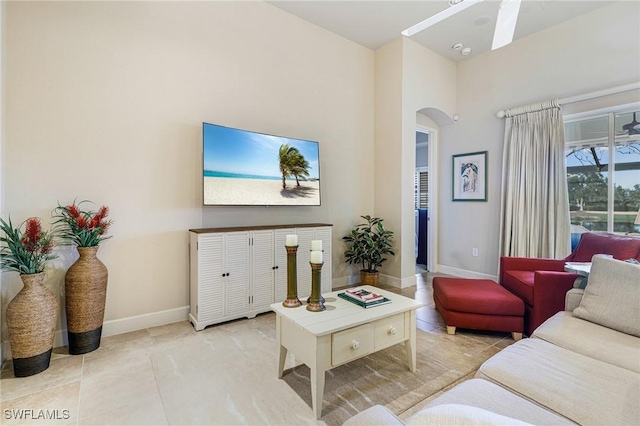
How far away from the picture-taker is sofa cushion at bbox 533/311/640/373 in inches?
57.5

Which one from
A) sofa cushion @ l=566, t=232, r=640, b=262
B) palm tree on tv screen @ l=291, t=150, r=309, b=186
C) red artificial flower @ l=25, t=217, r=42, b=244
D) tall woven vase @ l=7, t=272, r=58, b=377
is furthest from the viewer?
palm tree on tv screen @ l=291, t=150, r=309, b=186

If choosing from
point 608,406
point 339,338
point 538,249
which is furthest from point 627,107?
point 339,338

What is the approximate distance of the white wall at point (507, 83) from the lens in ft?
11.1

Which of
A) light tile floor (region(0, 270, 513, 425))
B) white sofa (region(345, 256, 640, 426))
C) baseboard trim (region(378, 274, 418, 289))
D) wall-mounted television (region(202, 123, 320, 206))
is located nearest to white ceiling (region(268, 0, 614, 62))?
wall-mounted television (region(202, 123, 320, 206))

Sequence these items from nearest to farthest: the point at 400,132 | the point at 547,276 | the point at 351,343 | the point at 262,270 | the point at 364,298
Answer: the point at 351,343 < the point at 364,298 < the point at 547,276 < the point at 262,270 < the point at 400,132

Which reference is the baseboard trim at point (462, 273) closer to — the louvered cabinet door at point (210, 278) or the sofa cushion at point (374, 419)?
the louvered cabinet door at point (210, 278)

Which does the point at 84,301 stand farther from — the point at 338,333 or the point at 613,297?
the point at 613,297

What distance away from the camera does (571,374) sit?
1.32 metres

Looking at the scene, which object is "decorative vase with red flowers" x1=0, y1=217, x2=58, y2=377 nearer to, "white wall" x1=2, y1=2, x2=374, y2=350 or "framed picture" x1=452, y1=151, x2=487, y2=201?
"white wall" x1=2, y1=2, x2=374, y2=350

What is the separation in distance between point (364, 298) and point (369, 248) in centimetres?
202

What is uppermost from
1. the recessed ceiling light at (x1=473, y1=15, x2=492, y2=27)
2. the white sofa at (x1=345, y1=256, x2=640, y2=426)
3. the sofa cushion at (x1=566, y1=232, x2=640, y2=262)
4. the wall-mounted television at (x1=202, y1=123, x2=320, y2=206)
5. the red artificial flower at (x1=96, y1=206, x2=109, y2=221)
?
the recessed ceiling light at (x1=473, y1=15, x2=492, y2=27)

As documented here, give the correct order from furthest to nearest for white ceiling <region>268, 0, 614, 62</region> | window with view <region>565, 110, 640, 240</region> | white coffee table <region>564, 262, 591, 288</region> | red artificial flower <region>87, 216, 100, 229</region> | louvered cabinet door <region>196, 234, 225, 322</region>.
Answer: white ceiling <region>268, 0, 614, 62</region>
window with view <region>565, 110, 640, 240</region>
louvered cabinet door <region>196, 234, 225, 322</region>
red artificial flower <region>87, 216, 100, 229</region>
white coffee table <region>564, 262, 591, 288</region>

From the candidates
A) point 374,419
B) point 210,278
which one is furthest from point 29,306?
point 374,419

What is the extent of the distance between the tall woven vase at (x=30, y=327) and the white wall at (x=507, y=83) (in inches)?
199
